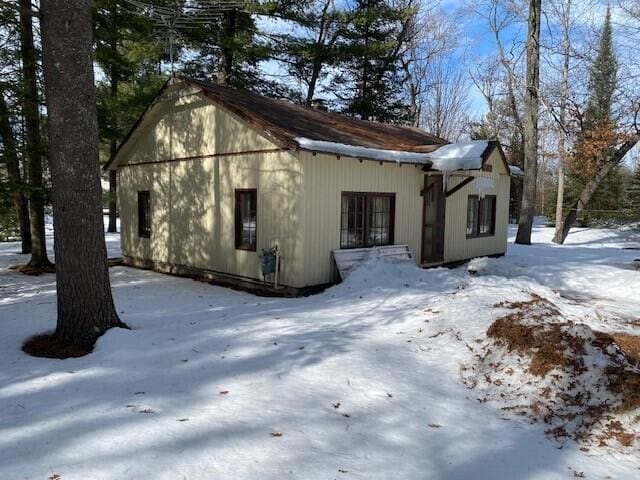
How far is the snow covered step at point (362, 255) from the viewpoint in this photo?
30.1 ft

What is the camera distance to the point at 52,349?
17.1ft

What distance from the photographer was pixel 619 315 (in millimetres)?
7301

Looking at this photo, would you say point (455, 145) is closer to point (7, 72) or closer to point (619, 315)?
point (619, 315)

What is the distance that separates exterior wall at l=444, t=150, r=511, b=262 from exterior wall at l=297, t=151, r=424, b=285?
8.03 ft

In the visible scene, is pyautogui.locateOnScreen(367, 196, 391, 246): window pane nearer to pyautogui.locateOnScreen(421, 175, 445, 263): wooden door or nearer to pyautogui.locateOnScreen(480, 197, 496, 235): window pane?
pyautogui.locateOnScreen(421, 175, 445, 263): wooden door

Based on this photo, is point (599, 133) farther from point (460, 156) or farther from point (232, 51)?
point (232, 51)

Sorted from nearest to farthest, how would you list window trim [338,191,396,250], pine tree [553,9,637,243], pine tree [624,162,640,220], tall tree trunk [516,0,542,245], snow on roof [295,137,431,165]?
snow on roof [295,137,431,165] → window trim [338,191,396,250] → tall tree trunk [516,0,542,245] → pine tree [553,9,637,243] → pine tree [624,162,640,220]

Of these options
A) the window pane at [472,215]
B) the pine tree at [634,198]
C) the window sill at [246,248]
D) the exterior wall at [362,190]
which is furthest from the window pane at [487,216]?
the pine tree at [634,198]

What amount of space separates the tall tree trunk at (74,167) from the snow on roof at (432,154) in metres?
3.65

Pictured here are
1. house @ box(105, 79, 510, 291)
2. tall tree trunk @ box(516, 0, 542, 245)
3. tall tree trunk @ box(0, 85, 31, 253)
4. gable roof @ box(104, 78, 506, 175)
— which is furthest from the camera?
tall tree trunk @ box(516, 0, 542, 245)

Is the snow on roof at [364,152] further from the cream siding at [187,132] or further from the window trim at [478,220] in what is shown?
the window trim at [478,220]

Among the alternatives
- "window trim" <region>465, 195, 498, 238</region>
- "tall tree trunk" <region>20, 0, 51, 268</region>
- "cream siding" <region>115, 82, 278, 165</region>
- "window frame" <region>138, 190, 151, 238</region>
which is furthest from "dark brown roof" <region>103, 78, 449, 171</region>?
"window trim" <region>465, 195, 498, 238</region>

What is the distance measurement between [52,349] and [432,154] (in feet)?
27.3

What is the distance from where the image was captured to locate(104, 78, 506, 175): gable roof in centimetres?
859
